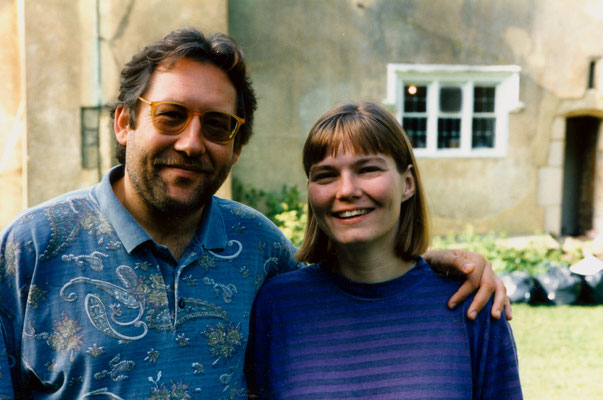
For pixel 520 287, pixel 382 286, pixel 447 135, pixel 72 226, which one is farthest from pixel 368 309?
pixel 447 135

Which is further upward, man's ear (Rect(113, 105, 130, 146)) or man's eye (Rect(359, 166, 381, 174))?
man's ear (Rect(113, 105, 130, 146))

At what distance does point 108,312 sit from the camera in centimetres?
186

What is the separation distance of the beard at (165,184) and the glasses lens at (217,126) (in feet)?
0.31

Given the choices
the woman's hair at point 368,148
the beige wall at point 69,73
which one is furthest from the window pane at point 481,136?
the woman's hair at point 368,148

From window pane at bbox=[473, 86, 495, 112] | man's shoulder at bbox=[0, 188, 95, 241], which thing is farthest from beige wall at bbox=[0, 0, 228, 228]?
man's shoulder at bbox=[0, 188, 95, 241]

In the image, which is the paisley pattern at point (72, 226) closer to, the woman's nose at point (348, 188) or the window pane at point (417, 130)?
the woman's nose at point (348, 188)

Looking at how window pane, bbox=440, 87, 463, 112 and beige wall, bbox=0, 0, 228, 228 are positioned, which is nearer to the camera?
beige wall, bbox=0, 0, 228, 228

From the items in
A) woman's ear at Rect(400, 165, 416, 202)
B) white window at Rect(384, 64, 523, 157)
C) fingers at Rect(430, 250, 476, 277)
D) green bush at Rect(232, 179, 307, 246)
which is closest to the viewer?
fingers at Rect(430, 250, 476, 277)

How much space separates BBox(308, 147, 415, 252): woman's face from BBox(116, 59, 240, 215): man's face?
0.37m

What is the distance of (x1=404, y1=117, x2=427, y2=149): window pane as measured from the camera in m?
11.8

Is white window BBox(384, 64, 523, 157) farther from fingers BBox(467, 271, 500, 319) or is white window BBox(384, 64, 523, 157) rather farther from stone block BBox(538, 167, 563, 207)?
fingers BBox(467, 271, 500, 319)

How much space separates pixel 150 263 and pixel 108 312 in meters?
0.20

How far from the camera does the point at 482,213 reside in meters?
11.6

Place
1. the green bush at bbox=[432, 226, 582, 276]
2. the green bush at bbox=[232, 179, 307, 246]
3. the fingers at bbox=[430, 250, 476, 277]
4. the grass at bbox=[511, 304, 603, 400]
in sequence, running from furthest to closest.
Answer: the green bush at bbox=[232, 179, 307, 246]
the green bush at bbox=[432, 226, 582, 276]
the grass at bbox=[511, 304, 603, 400]
the fingers at bbox=[430, 250, 476, 277]
